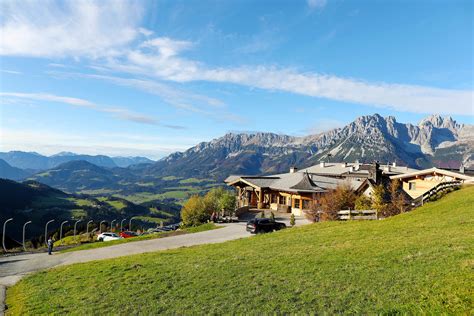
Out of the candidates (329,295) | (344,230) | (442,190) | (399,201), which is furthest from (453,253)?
(442,190)

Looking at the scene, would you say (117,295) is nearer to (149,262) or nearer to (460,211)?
(149,262)

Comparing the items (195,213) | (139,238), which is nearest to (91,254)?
(139,238)

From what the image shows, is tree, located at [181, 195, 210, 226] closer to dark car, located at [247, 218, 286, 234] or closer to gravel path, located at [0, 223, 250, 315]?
gravel path, located at [0, 223, 250, 315]

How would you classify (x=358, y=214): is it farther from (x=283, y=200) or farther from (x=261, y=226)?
(x=283, y=200)

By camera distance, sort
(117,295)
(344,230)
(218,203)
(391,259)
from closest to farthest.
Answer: (117,295) < (391,259) < (344,230) < (218,203)

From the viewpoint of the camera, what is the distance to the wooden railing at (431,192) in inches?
1495

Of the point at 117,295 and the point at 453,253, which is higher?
the point at 453,253

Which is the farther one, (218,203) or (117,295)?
(218,203)

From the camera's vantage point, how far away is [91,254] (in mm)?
28891

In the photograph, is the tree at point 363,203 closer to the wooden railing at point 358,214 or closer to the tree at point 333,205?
the tree at point 333,205

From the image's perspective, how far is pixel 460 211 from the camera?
2797cm

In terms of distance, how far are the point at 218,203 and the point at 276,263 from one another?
3841cm

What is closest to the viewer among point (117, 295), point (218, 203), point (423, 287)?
point (423, 287)

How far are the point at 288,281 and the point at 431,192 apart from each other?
32.4 meters
